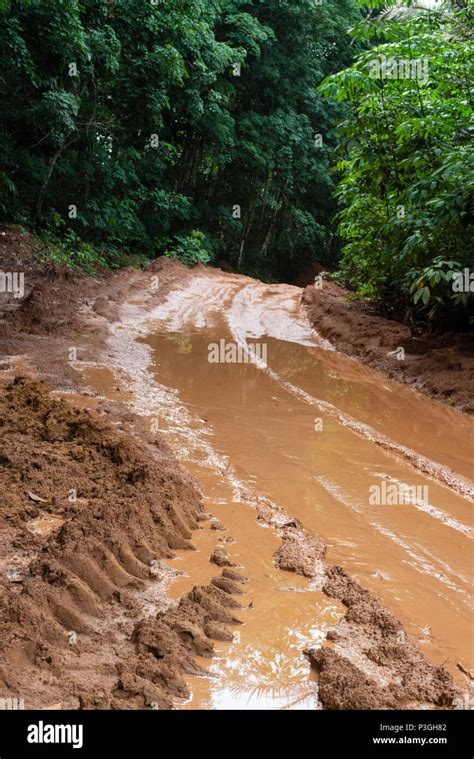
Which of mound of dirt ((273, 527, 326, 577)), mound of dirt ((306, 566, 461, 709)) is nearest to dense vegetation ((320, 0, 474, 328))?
mound of dirt ((273, 527, 326, 577))

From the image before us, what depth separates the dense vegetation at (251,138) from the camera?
9180mm

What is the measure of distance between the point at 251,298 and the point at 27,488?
13.4 m

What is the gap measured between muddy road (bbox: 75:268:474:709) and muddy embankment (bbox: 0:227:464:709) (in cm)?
9

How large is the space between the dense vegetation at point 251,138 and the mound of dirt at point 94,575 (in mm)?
5219

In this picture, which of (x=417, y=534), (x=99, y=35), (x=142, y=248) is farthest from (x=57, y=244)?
(x=417, y=534)

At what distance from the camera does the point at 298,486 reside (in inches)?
197

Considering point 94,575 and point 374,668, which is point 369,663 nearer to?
point 374,668

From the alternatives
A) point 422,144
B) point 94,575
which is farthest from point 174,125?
point 94,575

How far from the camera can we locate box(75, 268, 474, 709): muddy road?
9.89 ft

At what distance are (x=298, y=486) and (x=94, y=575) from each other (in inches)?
85.6

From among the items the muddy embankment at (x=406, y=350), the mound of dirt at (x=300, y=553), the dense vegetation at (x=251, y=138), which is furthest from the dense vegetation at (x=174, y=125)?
the mound of dirt at (x=300, y=553)

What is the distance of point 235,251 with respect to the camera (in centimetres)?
2986

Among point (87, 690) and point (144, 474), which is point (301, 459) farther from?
point (87, 690)

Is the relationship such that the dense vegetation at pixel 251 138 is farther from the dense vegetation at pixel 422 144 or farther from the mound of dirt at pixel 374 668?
the mound of dirt at pixel 374 668
